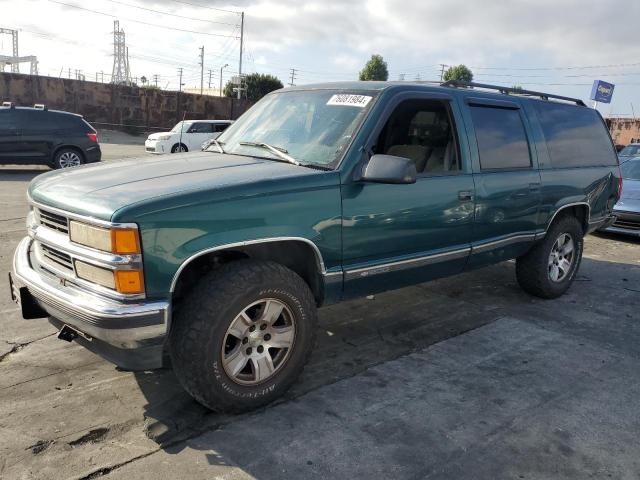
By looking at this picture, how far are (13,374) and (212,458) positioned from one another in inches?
→ 65.1

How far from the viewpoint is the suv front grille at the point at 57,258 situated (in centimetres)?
292

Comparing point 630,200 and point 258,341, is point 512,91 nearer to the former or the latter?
point 258,341

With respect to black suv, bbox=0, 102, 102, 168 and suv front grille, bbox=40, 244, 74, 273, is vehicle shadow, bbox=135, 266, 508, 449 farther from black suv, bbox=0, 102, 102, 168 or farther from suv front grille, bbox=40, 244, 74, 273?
black suv, bbox=0, 102, 102, 168

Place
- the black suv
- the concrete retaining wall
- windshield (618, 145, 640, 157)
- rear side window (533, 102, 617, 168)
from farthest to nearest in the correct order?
the concrete retaining wall, the black suv, windshield (618, 145, 640, 157), rear side window (533, 102, 617, 168)

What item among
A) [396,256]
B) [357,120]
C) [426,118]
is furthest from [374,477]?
[426,118]

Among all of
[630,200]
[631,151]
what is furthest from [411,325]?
[631,151]

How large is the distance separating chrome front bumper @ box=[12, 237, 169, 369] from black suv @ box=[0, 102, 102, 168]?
38.2ft

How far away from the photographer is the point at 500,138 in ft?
14.8

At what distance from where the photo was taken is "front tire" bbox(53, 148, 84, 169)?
43.4 feet

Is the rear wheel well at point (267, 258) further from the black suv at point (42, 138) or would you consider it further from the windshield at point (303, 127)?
the black suv at point (42, 138)

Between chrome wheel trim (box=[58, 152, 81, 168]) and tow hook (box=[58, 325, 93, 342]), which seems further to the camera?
chrome wheel trim (box=[58, 152, 81, 168])

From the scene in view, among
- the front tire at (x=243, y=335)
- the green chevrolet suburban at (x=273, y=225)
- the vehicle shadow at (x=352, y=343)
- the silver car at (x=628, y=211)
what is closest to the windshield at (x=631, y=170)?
the silver car at (x=628, y=211)

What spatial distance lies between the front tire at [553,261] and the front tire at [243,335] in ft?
9.73

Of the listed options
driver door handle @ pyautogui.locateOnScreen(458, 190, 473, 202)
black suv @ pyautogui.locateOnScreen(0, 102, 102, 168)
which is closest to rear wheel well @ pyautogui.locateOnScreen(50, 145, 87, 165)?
black suv @ pyautogui.locateOnScreen(0, 102, 102, 168)
